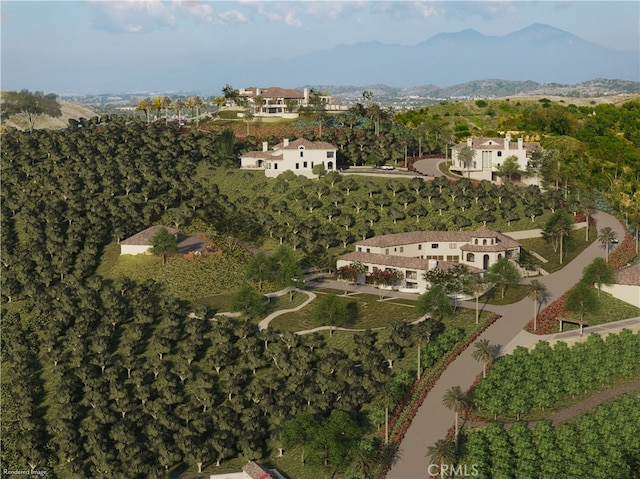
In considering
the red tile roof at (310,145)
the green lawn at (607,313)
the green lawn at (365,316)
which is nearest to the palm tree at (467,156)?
the red tile roof at (310,145)

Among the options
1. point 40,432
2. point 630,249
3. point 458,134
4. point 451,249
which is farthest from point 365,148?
point 40,432

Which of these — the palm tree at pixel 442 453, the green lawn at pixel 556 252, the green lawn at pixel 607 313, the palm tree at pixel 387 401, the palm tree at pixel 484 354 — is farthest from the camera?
the green lawn at pixel 556 252

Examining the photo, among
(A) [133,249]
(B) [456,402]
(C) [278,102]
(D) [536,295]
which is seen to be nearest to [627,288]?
(D) [536,295]

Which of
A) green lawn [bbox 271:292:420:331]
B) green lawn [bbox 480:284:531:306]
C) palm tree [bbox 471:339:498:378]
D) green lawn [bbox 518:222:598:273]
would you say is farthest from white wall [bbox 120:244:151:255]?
green lawn [bbox 518:222:598:273]

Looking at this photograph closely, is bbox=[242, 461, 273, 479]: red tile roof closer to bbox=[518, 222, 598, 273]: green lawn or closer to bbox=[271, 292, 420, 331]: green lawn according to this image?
bbox=[271, 292, 420, 331]: green lawn

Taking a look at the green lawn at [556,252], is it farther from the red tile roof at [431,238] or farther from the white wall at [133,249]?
the white wall at [133,249]

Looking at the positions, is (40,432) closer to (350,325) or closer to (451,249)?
(350,325)

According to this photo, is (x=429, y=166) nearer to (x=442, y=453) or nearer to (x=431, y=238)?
(x=431, y=238)
